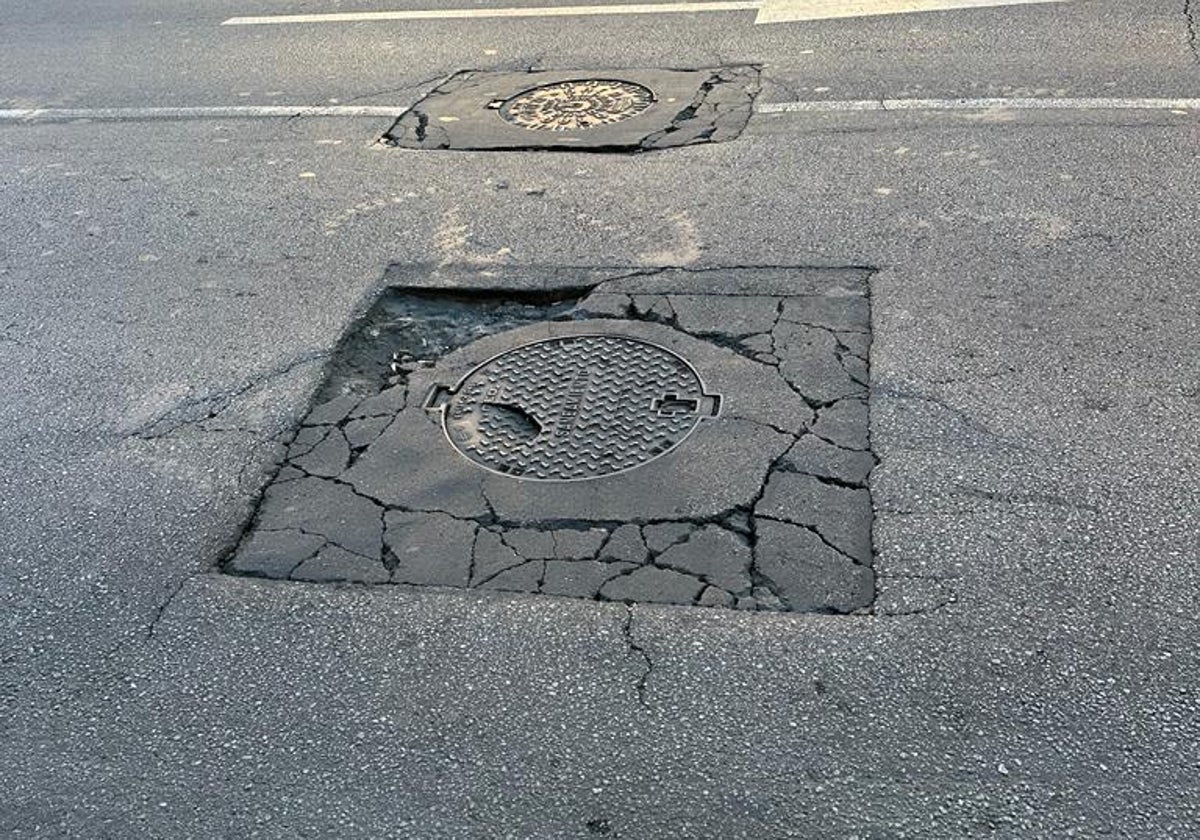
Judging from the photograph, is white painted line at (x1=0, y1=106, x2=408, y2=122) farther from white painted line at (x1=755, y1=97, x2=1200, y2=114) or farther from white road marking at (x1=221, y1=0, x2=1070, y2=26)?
white painted line at (x1=755, y1=97, x2=1200, y2=114)

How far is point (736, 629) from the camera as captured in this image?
3670mm

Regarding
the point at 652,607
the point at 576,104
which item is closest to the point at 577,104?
the point at 576,104

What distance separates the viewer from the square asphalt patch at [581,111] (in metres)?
7.21

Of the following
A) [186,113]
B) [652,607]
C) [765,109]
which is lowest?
[186,113]

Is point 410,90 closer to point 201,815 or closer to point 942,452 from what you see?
point 942,452

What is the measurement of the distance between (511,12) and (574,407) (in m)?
5.81

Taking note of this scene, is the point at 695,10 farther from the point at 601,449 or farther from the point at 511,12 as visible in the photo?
the point at 601,449

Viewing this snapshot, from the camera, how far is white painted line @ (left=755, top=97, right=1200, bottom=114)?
22.8ft

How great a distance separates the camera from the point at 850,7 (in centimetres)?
905

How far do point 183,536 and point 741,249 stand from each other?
9.55 feet

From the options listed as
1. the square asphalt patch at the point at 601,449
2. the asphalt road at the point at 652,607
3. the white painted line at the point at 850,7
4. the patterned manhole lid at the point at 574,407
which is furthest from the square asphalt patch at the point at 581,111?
the patterned manhole lid at the point at 574,407

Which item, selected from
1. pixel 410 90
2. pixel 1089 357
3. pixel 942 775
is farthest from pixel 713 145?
pixel 942 775

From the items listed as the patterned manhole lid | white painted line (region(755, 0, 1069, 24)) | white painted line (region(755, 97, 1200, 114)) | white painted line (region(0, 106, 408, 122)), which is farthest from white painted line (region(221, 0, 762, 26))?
the patterned manhole lid

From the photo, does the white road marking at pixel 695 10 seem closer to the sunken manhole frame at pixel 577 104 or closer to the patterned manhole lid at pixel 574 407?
the sunken manhole frame at pixel 577 104
